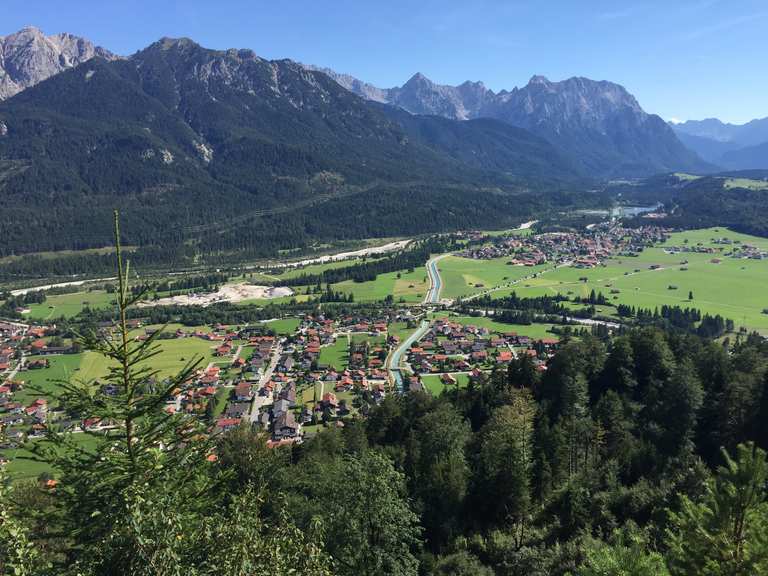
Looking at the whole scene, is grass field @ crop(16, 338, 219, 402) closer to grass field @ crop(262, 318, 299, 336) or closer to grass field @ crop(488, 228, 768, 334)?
grass field @ crop(262, 318, 299, 336)

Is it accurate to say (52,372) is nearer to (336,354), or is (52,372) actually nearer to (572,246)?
(336,354)

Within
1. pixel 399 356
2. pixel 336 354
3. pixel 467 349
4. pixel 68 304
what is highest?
pixel 68 304

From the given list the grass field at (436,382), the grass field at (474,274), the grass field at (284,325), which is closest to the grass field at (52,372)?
the grass field at (284,325)

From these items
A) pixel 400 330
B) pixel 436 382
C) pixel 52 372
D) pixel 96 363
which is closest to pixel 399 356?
pixel 436 382

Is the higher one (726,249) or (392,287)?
(392,287)

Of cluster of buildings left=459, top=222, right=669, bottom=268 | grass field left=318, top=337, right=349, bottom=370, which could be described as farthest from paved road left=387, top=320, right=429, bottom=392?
cluster of buildings left=459, top=222, right=669, bottom=268

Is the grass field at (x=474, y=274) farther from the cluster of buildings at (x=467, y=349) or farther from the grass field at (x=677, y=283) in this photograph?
the cluster of buildings at (x=467, y=349)

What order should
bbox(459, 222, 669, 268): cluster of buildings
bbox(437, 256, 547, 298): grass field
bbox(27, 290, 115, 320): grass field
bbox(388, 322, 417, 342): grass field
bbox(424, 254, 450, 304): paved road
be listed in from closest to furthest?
bbox(388, 322, 417, 342): grass field < bbox(27, 290, 115, 320): grass field < bbox(424, 254, 450, 304): paved road < bbox(437, 256, 547, 298): grass field < bbox(459, 222, 669, 268): cluster of buildings
